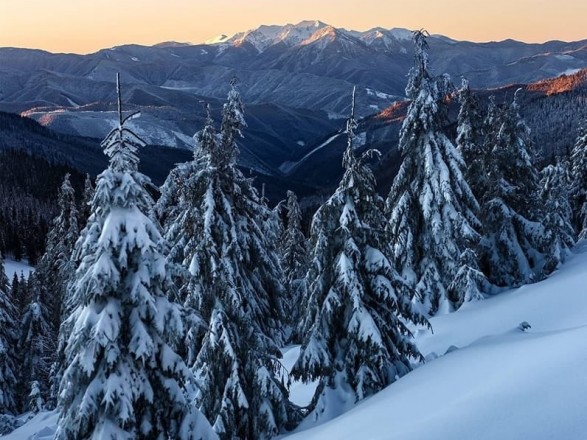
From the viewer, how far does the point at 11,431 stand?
31094mm

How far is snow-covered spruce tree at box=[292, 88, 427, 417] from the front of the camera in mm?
14086

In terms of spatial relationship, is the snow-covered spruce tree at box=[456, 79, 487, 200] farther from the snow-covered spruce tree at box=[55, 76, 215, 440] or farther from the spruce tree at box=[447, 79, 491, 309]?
the snow-covered spruce tree at box=[55, 76, 215, 440]

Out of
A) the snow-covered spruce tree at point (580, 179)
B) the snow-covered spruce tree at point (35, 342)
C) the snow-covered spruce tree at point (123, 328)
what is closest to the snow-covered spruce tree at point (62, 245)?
the snow-covered spruce tree at point (35, 342)

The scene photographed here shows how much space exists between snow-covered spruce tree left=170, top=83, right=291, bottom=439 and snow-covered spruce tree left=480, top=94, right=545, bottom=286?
13.3 meters

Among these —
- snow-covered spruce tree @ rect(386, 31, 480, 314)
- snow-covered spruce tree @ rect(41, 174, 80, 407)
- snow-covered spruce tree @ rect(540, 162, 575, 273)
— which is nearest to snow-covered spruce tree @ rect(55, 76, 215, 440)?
snow-covered spruce tree @ rect(386, 31, 480, 314)

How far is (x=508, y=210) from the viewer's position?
2348 cm

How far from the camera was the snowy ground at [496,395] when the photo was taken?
25.1 feet

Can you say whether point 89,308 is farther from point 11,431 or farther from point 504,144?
point 11,431

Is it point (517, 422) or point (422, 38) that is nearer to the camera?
point (517, 422)

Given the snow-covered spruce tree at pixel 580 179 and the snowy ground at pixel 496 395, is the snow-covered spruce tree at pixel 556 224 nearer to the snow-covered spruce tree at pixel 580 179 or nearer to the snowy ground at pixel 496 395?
the snowy ground at pixel 496 395

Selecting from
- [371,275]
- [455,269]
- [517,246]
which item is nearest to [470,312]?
[455,269]

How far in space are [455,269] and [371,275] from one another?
8.48 meters

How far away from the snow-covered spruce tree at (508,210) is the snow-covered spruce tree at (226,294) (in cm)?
1335

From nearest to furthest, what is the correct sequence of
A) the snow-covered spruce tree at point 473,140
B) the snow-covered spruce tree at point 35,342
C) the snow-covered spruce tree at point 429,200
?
1. the snow-covered spruce tree at point 429,200
2. the snow-covered spruce tree at point 473,140
3. the snow-covered spruce tree at point 35,342
